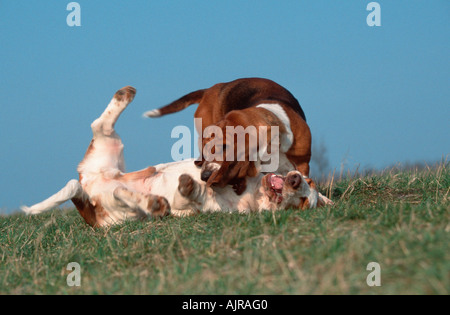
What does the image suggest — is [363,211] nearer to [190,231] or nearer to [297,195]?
[297,195]

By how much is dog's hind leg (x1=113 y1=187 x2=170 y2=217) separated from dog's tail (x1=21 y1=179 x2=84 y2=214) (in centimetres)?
33

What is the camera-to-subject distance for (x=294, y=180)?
4.44 meters

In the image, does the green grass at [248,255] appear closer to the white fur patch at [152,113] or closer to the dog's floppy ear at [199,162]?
the dog's floppy ear at [199,162]

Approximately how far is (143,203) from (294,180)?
137 cm

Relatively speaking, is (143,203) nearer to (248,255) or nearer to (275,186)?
(275,186)

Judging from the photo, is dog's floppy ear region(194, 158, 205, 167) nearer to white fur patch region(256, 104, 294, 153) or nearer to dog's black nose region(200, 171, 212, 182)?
dog's black nose region(200, 171, 212, 182)

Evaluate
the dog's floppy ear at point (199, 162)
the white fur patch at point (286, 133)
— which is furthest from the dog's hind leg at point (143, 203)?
the white fur patch at point (286, 133)

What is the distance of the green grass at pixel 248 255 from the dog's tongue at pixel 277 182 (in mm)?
552

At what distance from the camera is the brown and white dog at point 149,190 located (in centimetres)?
455

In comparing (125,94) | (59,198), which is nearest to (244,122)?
(125,94)

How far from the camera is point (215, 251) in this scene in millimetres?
3117
